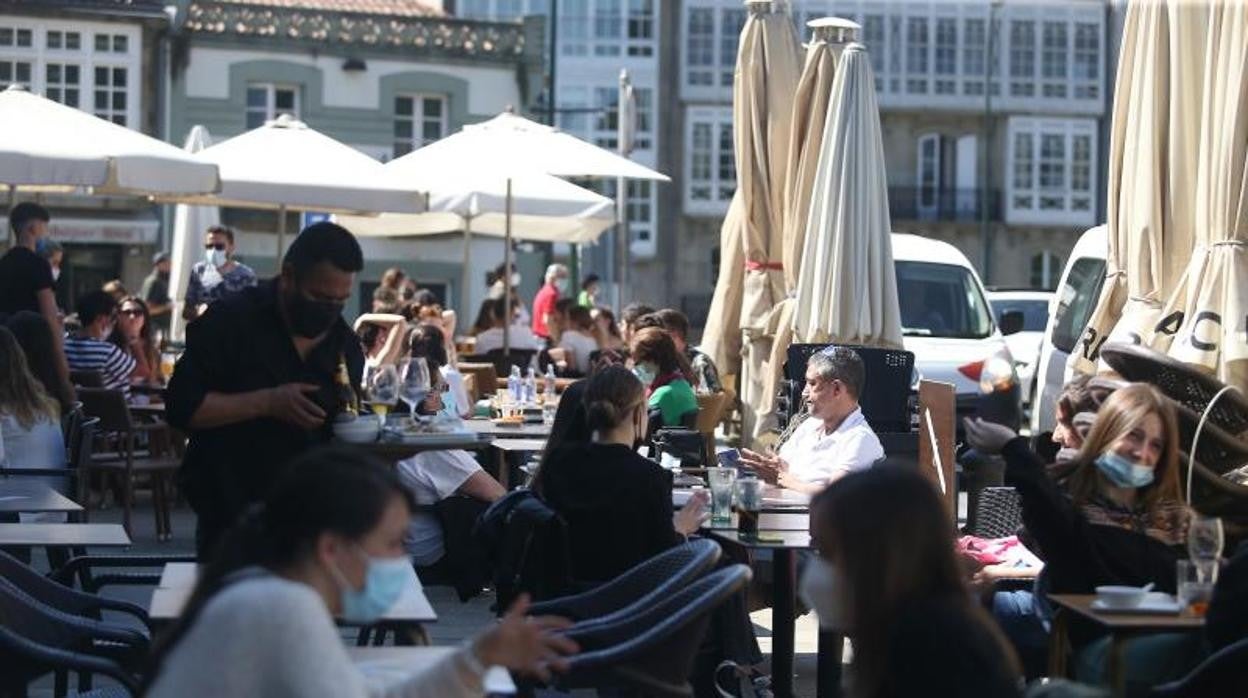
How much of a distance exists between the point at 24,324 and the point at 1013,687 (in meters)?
8.78

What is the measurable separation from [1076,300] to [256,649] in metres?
14.9

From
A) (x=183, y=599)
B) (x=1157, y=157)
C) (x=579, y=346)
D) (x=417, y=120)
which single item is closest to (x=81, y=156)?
(x=579, y=346)

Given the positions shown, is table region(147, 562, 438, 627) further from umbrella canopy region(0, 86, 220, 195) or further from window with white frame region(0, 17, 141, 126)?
window with white frame region(0, 17, 141, 126)

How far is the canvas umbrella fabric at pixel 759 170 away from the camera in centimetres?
1805

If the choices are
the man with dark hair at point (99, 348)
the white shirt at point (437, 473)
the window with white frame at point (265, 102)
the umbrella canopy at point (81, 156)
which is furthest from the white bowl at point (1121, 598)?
the window with white frame at point (265, 102)

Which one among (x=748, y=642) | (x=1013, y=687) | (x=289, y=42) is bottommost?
(x=748, y=642)

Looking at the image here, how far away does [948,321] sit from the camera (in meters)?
21.5

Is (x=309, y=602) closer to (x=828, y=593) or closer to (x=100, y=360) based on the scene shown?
(x=828, y=593)

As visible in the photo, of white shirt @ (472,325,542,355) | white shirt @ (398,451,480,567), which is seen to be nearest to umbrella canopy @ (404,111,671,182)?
white shirt @ (472,325,542,355)

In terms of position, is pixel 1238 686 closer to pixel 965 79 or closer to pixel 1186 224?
pixel 1186 224

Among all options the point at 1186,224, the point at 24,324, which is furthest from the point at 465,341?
the point at 1186,224

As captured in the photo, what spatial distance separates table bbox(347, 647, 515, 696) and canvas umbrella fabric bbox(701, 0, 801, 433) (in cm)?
1218

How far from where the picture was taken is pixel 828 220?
15906 mm

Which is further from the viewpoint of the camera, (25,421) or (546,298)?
(546,298)
